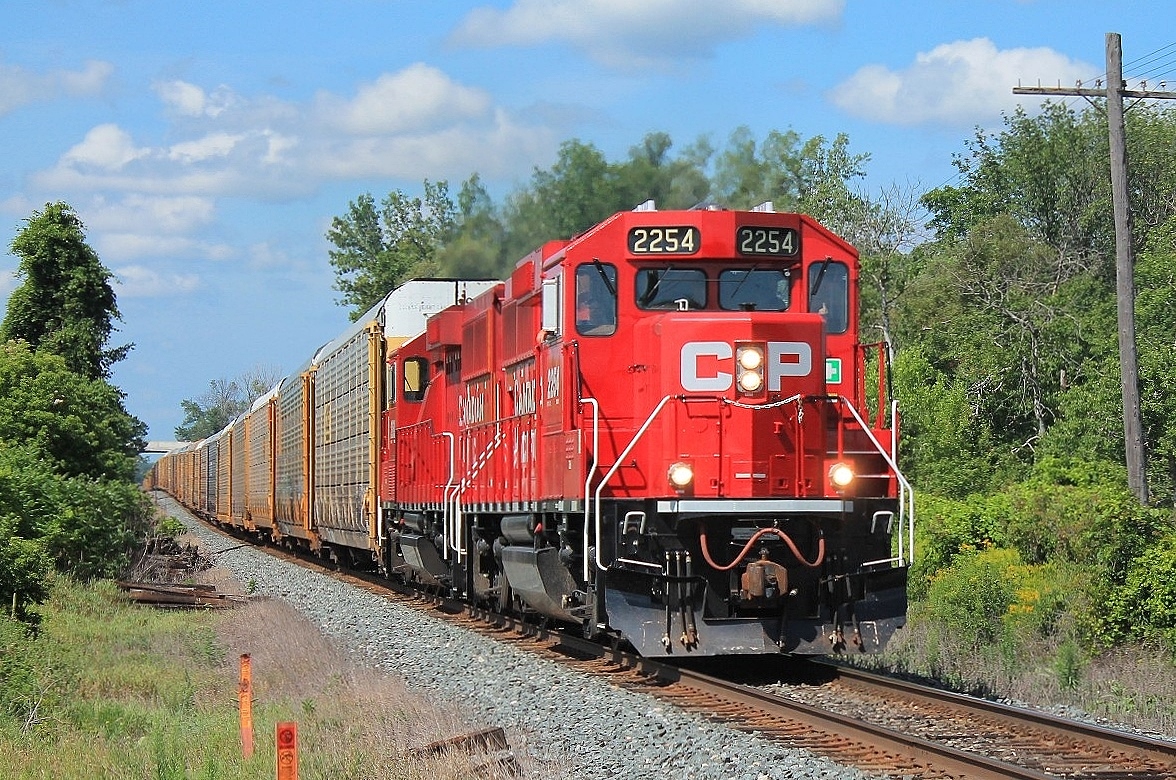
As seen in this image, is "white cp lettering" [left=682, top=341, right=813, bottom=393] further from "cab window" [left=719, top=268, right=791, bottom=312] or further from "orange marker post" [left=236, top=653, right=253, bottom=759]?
"orange marker post" [left=236, top=653, right=253, bottom=759]

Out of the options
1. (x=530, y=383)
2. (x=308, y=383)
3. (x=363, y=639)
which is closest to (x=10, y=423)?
(x=308, y=383)

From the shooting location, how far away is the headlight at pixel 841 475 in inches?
418

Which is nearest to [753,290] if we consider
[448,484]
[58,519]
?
[448,484]

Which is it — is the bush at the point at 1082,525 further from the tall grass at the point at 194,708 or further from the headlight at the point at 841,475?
the tall grass at the point at 194,708

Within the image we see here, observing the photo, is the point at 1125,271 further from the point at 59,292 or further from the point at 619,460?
the point at 59,292

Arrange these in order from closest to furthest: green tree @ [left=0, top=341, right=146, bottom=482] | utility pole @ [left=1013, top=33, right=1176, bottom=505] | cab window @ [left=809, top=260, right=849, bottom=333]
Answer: cab window @ [left=809, top=260, right=849, bottom=333], utility pole @ [left=1013, top=33, right=1176, bottom=505], green tree @ [left=0, top=341, right=146, bottom=482]

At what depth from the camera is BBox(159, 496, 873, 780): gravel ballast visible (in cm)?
766

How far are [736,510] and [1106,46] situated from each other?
1178 centimetres

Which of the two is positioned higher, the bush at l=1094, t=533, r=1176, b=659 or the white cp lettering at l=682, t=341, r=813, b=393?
the white cp lettering at l=682, t=341, r=813, b=393

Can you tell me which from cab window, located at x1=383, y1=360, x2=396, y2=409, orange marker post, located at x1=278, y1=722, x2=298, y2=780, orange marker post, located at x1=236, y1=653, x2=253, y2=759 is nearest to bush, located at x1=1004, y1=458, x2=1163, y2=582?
cab window, located at x1=383, y1=360, x2=396, y2=409

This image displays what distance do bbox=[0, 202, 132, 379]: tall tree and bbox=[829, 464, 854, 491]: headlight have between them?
29744 mm

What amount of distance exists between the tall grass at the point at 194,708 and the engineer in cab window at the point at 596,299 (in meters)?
3.09

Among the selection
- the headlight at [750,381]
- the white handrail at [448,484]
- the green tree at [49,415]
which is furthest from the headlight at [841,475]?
the green tree at [49,415]

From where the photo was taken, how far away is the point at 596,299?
11148mm
